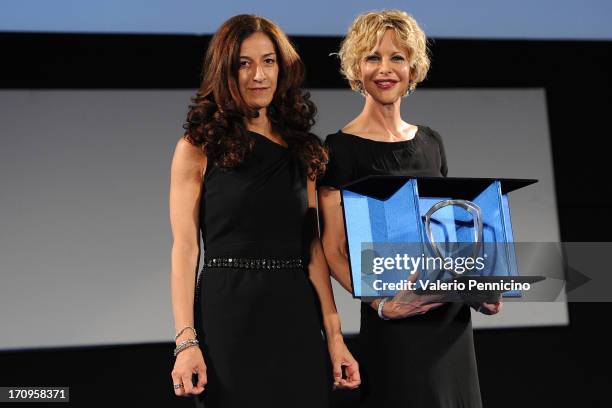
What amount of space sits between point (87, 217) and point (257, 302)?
2.04 metres

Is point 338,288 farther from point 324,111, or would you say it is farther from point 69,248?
point 69,248

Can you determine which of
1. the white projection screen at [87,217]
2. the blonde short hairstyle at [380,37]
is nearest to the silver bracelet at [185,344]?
the blonde short hairstyle at [380,37]

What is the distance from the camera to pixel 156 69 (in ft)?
11.1

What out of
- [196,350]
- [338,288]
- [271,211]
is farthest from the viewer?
[338,288]

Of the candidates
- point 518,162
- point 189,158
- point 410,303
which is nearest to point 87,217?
point 189,158

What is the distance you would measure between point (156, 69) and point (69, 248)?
2.97 ft

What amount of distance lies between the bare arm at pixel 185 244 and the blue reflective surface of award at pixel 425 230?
304 mm

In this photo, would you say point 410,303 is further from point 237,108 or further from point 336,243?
point 237,108

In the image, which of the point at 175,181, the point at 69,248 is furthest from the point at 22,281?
the point at 175,181

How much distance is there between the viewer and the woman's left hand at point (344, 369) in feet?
4.91

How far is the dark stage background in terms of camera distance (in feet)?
10.7

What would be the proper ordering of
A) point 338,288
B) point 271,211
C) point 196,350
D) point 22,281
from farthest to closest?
point 338,288 < point 22,281 < point 271,211 < point 196,350

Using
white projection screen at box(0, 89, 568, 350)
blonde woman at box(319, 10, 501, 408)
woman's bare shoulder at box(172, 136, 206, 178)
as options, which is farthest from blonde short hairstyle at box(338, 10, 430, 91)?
white projection screen at box(0, 89, 568, 350)

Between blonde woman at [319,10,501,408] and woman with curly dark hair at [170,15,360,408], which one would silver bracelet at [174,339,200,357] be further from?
blonde woman at [319,10,501,408]
